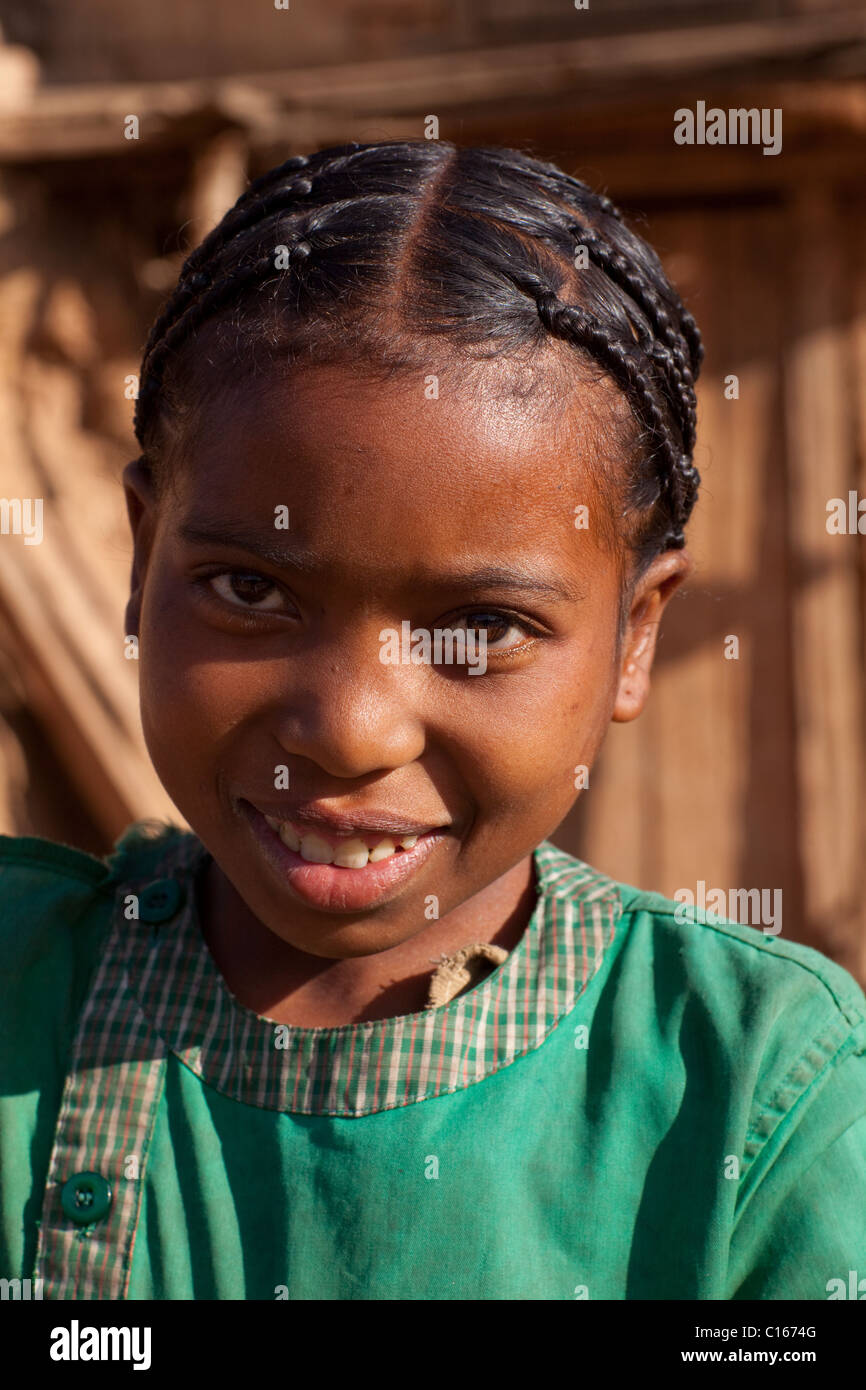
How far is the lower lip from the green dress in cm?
18

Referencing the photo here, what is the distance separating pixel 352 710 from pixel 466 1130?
0.47m

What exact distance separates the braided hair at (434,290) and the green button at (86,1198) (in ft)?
2.43

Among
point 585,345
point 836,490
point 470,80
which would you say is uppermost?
point 470,80

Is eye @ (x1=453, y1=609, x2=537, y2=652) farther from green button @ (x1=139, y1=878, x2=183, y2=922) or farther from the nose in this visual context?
green button @ (x1=139, y1=878, x2=183, y2=922)

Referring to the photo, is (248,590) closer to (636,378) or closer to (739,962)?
(636,378)

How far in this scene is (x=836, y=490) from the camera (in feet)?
11.0

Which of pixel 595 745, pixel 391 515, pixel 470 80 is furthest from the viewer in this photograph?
pixel 470 80

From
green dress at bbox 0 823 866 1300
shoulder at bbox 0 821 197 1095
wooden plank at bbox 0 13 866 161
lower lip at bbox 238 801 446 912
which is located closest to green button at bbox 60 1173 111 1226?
green dress at bbox 0 823 866 1300

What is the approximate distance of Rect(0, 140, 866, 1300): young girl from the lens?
117cm

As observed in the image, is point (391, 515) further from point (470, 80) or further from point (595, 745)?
point (470, 80)

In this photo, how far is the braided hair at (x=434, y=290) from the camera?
121 cm
